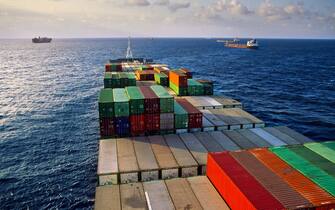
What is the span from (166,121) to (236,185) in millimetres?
19386

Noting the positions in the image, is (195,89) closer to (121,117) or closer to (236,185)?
(121,117)

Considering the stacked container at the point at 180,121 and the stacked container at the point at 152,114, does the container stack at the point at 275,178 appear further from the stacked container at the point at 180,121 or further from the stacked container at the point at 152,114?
the stacked container at the point at 152,114

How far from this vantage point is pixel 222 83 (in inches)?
4286

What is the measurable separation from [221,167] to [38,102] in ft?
220

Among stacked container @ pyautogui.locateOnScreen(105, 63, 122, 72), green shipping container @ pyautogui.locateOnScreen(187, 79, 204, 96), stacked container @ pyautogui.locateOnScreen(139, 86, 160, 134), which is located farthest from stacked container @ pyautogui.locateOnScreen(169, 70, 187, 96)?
stacked container @ pyautogui.locateOnScreen(105, 63, 122, 72)

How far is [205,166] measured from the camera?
104 feet

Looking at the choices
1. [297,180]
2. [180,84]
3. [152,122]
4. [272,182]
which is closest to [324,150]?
[297,180]

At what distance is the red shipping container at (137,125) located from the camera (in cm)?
4050

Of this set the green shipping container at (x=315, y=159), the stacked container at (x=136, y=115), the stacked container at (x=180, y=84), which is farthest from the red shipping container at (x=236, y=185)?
the stacked container at (x=180, y=84)

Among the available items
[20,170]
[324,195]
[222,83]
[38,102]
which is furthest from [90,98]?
[324,195]

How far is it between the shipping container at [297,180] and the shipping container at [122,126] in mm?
18416

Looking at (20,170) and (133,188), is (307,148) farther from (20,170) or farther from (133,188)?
(20,170)

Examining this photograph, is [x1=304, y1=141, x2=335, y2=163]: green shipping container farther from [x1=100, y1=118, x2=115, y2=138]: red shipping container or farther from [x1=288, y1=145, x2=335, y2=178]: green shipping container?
[x1=100, y1=118, x2=115, y2=138]: red shipping container

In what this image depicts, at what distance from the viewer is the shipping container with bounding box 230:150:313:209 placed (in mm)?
20984
